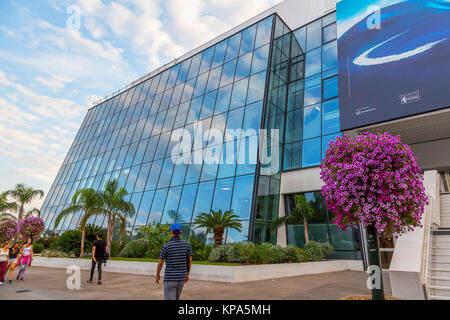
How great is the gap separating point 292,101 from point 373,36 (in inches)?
264

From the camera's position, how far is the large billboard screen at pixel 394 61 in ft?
46.2

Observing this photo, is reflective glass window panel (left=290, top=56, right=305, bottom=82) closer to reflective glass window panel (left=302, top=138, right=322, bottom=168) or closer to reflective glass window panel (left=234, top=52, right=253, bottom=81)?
reflective glass window panel (left=234, top=52, right=253, bottom=81)

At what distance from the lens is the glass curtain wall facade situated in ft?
57.2

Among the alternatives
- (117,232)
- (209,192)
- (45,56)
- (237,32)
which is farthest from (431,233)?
(237,32)

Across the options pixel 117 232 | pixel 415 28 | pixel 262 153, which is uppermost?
pixel 415 28

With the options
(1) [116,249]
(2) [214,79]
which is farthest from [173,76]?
(1) [116,249]

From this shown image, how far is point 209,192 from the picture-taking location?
57.1 ft

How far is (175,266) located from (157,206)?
636 inches

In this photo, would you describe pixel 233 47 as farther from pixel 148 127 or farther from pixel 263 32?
pixel 148 127

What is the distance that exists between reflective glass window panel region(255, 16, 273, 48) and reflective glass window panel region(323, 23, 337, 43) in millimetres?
4623

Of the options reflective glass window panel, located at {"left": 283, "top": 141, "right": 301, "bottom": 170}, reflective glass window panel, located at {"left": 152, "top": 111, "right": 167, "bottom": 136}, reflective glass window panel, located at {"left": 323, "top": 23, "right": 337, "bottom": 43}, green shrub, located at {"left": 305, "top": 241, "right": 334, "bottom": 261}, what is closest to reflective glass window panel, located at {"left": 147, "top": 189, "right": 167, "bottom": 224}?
reflective glass window panel, located at {"left": 152, "top": 111, "right": 167, "bottom": 136}

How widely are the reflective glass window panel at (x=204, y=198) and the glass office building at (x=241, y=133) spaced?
2.9 inches

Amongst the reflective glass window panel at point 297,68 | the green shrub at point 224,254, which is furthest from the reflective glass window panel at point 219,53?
the green shrub at point 224,254
